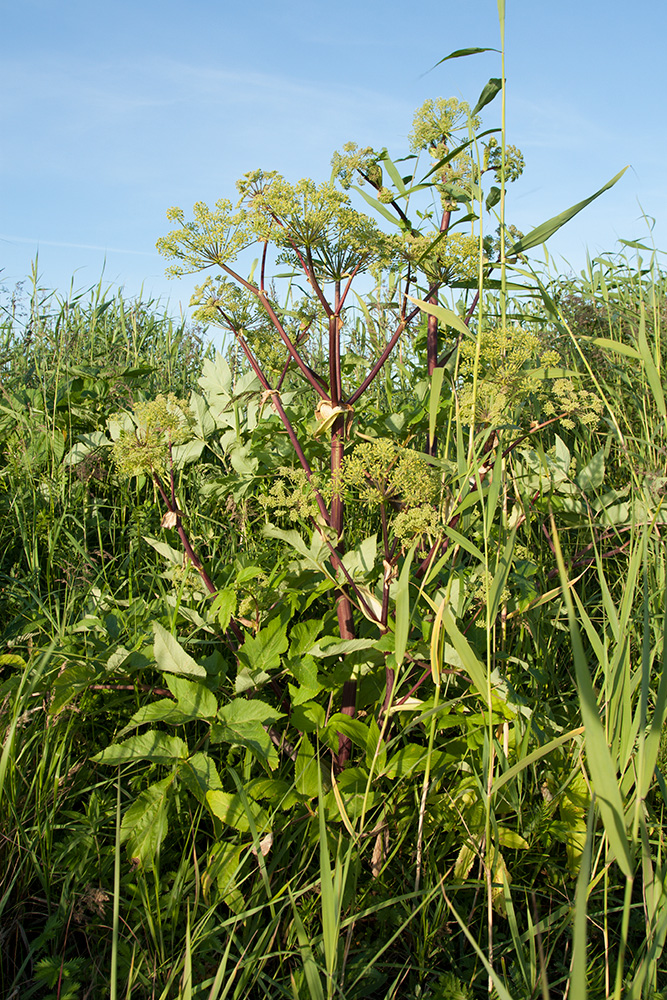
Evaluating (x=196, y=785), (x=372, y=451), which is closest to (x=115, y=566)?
(x=196, y=785)

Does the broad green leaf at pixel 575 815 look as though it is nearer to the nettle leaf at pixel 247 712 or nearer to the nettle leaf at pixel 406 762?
the nettle leaf at pixel 406 762

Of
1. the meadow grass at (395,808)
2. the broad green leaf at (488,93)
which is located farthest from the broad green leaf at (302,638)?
the broad green leaf at (488,93)

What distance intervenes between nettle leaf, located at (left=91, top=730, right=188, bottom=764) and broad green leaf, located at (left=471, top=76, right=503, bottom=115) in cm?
149

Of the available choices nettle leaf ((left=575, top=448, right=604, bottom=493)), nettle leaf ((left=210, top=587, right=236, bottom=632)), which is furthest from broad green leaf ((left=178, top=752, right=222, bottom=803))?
nettle leaf ((left=575, top=448, right=604, bottom=493))

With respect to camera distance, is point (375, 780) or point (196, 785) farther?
point (375, 780)

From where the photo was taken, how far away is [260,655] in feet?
4.72

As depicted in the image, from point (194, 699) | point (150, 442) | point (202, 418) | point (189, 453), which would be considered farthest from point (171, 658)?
point (202, 418)

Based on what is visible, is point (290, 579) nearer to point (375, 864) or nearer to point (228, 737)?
point (228, 737)

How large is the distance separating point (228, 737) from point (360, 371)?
2.41 metres

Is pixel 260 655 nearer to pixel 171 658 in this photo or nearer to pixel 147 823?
pixel 171 658

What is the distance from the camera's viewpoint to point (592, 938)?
4.25 feet

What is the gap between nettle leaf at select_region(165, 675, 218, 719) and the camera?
1334 millimetres

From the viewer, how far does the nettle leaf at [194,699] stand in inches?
52.5

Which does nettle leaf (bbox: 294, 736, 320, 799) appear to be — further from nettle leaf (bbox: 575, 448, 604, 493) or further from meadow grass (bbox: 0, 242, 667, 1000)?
nettle leaf (bbox: 575, 448, 604, 493)
